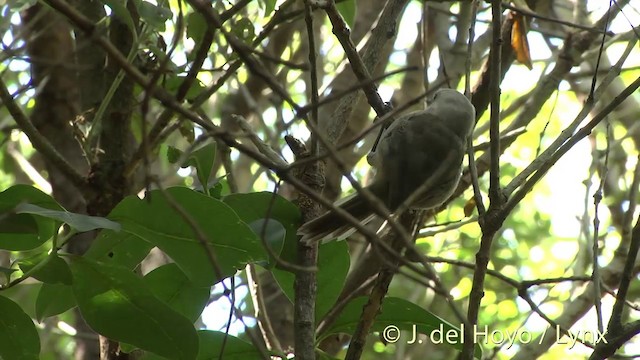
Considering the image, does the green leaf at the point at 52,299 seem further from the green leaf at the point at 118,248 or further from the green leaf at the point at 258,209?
the green leaf at the point at 258,209

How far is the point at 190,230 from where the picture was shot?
1.85m

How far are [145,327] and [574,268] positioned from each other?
270 centimetres

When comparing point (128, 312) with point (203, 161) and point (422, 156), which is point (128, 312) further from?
point (422, 156)

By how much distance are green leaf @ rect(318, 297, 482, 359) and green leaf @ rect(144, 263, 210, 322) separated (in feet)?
1.19

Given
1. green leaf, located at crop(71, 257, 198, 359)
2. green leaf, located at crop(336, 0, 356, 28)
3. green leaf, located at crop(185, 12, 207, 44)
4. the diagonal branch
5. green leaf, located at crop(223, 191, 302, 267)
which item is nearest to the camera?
green leaf, located at crop(71, 257, 198, 359)

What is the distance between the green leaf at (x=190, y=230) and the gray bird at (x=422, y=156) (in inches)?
27.9

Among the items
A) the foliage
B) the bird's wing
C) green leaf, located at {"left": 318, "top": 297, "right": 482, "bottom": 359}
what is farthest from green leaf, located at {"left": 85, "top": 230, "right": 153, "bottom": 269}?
the bird's wing

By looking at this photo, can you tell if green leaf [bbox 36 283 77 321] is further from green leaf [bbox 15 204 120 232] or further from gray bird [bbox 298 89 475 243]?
gray bird [bbox 298 89 475 243]

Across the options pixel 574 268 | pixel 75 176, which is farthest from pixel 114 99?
pixel 574 268

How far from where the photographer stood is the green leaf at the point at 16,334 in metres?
1.87

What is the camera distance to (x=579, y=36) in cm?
→ 347

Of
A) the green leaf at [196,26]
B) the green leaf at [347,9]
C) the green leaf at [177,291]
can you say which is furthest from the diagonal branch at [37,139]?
the green leaf at [347,9]

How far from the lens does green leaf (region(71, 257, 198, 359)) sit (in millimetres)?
1824

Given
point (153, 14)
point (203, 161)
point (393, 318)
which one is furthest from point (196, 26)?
point (393, 318)
